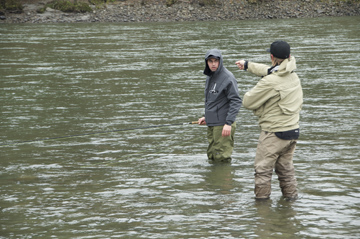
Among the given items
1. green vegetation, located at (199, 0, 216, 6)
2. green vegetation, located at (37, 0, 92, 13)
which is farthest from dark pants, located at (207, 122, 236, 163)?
green vegetation, located at (199, 0, 216, 6)

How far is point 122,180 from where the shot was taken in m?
8.23

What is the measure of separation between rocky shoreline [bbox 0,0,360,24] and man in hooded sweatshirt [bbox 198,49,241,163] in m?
49.2

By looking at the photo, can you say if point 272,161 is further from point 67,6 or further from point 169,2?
point 169,2

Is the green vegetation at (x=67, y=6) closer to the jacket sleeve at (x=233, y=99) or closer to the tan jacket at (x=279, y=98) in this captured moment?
the jacket sleeve at (x=233, y=99)

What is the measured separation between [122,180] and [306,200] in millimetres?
2610

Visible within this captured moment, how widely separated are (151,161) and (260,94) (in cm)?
353

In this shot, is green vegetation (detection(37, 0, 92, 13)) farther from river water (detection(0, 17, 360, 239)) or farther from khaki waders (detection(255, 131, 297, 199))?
khaki waders (detection(255, 131, 297, 199))

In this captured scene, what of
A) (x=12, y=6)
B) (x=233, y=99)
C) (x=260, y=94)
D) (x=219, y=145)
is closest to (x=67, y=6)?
(x=12, y=6)

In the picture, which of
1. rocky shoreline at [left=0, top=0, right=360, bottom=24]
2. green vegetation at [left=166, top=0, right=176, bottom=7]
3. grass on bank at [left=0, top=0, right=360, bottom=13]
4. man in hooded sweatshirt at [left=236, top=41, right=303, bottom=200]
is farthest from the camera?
green vegetation at [left=166, top=0, right=176, bottom=7]

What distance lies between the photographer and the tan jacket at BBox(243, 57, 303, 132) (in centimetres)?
618

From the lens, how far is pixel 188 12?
59281 millimetres

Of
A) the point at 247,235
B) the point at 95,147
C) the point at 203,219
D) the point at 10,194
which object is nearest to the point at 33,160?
the point at 95,147

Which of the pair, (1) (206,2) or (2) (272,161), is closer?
(2) (272,161)

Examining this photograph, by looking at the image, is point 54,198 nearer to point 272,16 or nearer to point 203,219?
point 203,219
